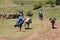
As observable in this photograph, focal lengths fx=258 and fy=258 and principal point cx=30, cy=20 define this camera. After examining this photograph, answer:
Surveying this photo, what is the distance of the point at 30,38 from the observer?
1694 cm

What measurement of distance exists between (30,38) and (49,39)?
4.15ft

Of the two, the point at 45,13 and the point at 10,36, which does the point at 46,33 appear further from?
the point at 45,13

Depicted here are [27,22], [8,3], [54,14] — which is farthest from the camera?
[8,3]

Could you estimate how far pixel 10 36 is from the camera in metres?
17.5

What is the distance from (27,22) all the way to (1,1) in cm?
4461

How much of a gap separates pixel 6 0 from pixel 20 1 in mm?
4134

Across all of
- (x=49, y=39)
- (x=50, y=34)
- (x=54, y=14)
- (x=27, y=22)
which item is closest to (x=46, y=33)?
(x=50, y=34)

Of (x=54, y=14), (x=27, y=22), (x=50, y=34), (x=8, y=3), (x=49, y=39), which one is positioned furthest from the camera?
(x=8, y=3)

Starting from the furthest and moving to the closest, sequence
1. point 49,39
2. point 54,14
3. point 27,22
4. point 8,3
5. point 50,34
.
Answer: point 8,3 < point 54,14 < point 27,22 < point 50,34 < point 49,39

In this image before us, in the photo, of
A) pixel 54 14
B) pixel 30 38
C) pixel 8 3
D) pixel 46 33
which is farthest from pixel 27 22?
pixel 8 3

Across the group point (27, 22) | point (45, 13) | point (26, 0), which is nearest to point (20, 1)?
point (26, 0)

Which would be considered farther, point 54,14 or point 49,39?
point 54,14

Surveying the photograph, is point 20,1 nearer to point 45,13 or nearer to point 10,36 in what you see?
point 45,13

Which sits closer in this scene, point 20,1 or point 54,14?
point 54,14
